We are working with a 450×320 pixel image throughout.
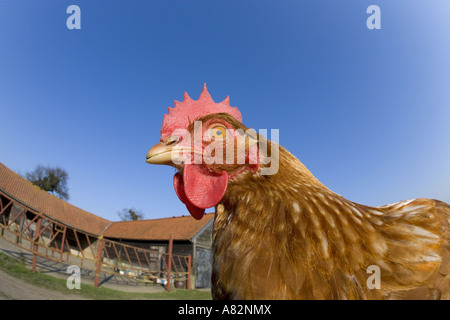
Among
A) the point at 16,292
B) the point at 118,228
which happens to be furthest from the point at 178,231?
the point at 16,292

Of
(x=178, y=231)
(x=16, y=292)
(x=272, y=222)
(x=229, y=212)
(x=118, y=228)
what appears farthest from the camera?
(x=118, y=228)

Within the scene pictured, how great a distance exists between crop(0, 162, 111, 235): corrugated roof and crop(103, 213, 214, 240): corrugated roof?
2333 mm

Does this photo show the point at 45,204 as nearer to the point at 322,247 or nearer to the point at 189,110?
the point at 189,110

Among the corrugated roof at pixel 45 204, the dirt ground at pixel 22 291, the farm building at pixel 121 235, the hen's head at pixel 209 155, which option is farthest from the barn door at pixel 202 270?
the hen's head at pixel 209 155

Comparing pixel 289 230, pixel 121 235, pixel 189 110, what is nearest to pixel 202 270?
pixel 121 235

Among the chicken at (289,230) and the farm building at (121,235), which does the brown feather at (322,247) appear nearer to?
the chicken at (289,230)

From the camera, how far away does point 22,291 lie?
6.62 m

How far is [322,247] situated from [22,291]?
9.13 m

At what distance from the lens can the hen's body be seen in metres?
1.03

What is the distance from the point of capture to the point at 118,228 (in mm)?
24078
